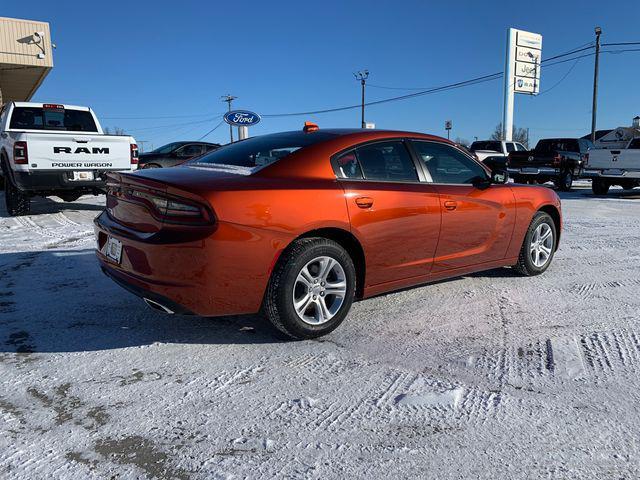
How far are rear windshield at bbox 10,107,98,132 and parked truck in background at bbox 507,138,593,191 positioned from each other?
12829 millimetres

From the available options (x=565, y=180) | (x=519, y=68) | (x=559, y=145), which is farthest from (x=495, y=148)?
(x=519, y=68)

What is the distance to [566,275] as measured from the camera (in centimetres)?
510

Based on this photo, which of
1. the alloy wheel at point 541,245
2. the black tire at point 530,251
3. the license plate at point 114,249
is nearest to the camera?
the license plate at point 114,249

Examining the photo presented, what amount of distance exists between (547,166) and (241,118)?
986 cm

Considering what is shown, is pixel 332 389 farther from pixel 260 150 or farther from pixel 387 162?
pixel 260 150

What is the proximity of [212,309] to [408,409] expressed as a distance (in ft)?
4.11

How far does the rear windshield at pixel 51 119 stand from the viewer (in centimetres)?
946

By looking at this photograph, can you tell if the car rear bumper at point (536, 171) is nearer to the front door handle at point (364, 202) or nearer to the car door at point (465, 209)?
the car door at point (465, 209)

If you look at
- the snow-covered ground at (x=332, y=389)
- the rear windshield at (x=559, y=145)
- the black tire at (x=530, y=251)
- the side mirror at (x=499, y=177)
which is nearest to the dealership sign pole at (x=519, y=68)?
the rear windshield at (x=559, y=145)

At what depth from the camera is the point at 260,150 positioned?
3.79 m

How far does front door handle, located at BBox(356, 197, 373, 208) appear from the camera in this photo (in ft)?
11.2

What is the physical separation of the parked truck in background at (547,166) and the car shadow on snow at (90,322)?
15038 millimetres

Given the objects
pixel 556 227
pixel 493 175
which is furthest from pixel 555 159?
pixel 493 175

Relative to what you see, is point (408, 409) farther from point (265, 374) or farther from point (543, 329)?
point (543, 329)
